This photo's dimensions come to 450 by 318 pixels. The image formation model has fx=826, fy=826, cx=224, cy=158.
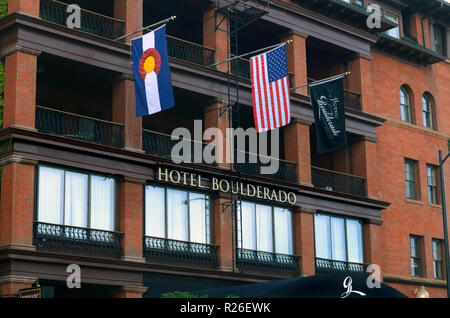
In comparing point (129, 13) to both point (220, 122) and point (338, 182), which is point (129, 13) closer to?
point (220, 122)

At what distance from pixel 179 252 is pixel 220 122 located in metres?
6.17

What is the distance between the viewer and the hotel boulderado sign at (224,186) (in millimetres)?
33469

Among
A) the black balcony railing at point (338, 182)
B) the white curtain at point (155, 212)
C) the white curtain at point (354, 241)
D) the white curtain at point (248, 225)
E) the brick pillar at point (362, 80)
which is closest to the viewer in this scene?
the white curtain at point (155, 212)

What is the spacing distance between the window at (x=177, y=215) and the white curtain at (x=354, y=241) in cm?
Result: 911

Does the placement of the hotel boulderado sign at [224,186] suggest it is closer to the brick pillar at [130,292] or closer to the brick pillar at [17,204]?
the brick pillar at [130,292]

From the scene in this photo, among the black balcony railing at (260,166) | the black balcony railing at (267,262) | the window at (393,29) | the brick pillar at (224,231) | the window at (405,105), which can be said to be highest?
the window at (393,29)

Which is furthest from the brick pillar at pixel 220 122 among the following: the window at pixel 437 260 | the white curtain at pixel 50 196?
the window at pixel 437 260

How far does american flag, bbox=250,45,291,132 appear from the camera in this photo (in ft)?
109

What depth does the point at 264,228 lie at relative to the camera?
37.0 meters

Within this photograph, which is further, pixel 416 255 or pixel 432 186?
pixel 432 186

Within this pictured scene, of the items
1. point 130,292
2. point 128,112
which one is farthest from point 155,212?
point 128,112

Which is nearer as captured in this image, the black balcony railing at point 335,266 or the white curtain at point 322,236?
the black balcony railing at point 335,266

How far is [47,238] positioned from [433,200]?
25679 millimetres

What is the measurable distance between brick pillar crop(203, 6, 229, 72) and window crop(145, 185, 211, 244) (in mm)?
6291
